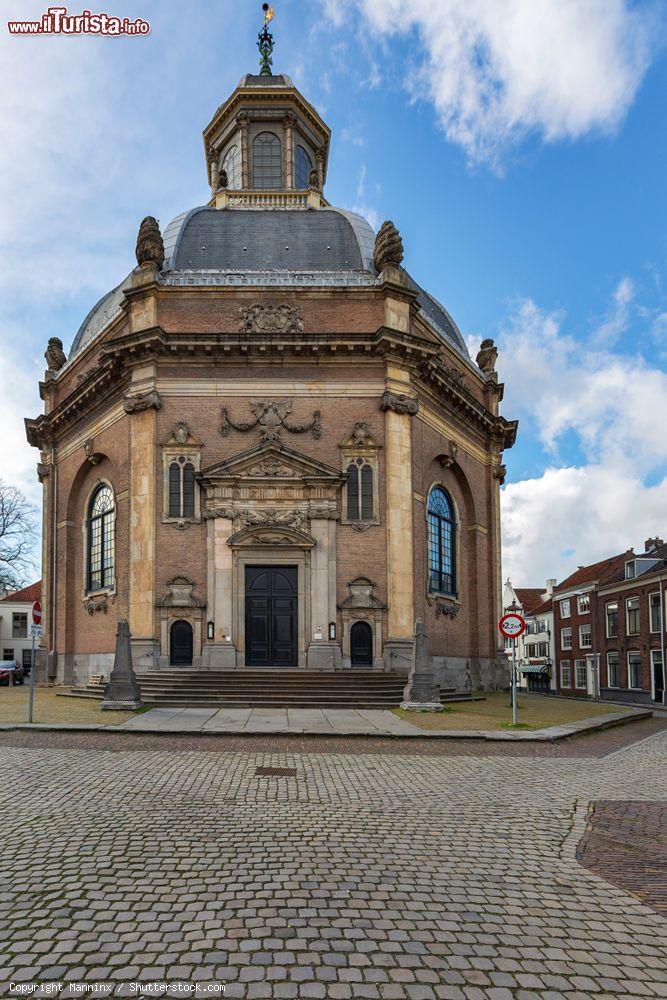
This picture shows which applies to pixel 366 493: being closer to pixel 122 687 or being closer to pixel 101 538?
pixel 122 687

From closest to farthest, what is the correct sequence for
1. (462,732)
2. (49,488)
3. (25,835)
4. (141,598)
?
(25,835), (462,732), (141,598), (49,488)

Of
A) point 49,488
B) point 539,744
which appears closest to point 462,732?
point 539,744

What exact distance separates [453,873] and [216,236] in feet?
91.9

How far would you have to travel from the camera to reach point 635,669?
4753 cm

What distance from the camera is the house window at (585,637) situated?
178 ft

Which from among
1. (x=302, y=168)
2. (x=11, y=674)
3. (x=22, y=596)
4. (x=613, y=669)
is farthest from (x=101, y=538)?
(x=22, y=596)

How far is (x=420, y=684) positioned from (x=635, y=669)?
3226 cm

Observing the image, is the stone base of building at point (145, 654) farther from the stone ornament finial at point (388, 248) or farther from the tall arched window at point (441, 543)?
the stone ornament finial at point (388, 248)

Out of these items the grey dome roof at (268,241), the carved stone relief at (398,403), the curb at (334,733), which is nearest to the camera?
the curb at (334,733)

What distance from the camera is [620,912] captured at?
18.8ft

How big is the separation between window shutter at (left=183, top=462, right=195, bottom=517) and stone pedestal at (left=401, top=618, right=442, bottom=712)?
9243 millimetres

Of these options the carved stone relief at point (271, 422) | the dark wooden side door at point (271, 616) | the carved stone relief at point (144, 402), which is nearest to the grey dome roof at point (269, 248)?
the carved stone relief at point (144, 402)

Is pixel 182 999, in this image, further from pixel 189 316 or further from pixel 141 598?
pixel 189 316

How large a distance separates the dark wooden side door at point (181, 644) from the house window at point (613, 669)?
34114 mm
